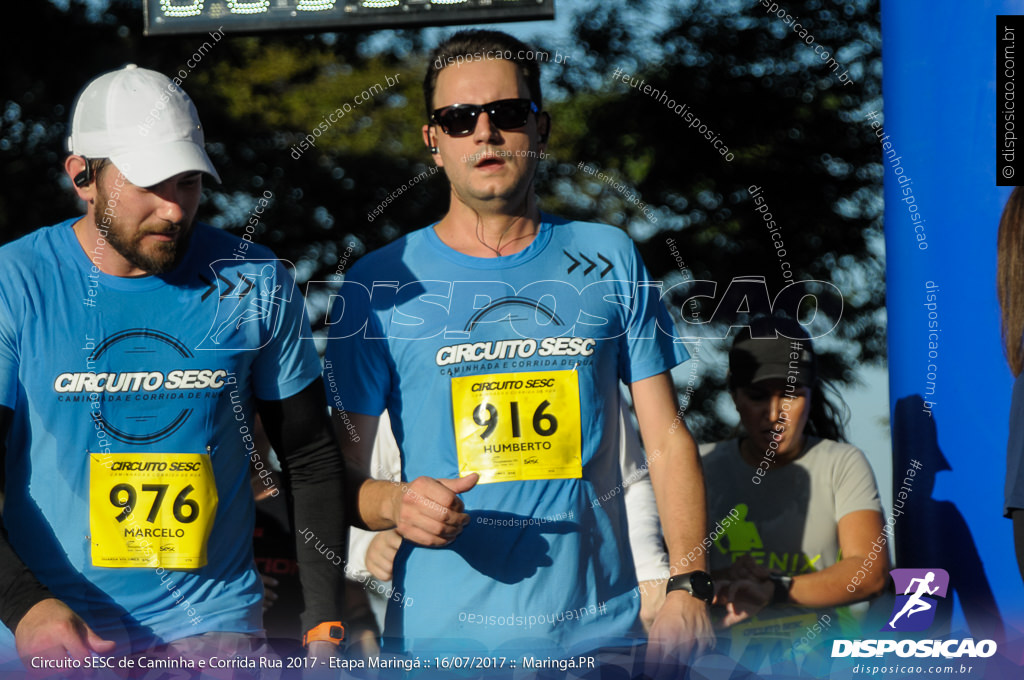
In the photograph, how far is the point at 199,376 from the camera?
3143 mm

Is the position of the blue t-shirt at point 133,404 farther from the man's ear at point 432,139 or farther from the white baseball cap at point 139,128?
the man's ear at point 432,139

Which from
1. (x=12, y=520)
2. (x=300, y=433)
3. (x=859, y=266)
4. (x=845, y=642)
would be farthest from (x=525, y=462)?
(x=859, y=266)

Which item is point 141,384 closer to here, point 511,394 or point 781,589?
point 511,394

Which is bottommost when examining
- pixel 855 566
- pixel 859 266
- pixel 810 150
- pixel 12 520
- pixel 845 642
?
pixel 845 642

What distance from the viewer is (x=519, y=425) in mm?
3209

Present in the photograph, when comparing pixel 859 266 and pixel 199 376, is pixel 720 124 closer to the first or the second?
pixel 859 266

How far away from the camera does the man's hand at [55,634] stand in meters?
2.86

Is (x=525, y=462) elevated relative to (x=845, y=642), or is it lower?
elevated

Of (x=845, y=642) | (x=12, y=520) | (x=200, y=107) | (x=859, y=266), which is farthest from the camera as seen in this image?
(x=200, y=107)

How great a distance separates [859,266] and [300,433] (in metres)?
2.28

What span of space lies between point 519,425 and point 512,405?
0.06 metres

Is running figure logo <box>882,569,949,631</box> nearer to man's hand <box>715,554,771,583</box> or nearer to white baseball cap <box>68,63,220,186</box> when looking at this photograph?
man's hand <box>715,554,771,583</box>

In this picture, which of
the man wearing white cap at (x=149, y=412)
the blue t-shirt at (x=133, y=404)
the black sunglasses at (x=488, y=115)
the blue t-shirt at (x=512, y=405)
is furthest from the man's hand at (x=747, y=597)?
the black sunglasses at (x=488, y=115)

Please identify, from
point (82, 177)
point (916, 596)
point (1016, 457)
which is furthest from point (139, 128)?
point (916, 596)
